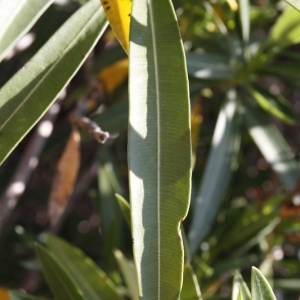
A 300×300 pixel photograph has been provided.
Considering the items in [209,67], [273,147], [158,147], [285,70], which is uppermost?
[158,147]

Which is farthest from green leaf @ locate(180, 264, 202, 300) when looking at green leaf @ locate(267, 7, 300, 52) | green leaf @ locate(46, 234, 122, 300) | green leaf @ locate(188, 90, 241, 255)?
green leaf @ locate(267, 7, 300, 52)

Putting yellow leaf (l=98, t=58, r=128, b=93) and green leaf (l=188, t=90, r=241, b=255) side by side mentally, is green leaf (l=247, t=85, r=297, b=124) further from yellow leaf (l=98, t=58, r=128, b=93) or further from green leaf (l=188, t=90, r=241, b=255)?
yellow leaf (l=98, t=58, r=128, b=93)

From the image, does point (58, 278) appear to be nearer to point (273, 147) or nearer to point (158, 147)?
point (158, 147)

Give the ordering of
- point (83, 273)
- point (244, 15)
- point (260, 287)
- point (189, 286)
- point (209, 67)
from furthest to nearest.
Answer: point (209, 67) < point (244, 15) < point (83, 273) < point (189, 286) < point (260, 287)

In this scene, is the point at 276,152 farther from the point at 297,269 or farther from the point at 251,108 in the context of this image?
the point at 297,269

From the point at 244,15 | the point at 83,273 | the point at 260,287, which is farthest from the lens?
the point at 244,15

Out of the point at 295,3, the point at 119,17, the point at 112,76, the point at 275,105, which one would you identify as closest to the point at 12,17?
the point at 119,17

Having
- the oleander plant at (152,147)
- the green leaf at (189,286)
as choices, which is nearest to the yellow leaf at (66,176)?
the oleander plant at (152,147)

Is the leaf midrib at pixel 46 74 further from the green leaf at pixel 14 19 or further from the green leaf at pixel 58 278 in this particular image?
the green leaf at pixel 58 278
